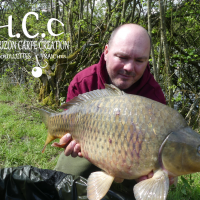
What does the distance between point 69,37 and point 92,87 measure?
2.15 meters

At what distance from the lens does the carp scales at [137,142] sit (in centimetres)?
81

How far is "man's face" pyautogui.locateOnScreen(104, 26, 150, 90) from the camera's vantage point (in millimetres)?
1194

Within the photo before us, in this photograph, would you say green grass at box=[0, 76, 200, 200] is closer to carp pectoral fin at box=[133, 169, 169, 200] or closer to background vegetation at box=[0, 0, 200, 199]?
background vegetation at box=[0, 0, 200, 199]

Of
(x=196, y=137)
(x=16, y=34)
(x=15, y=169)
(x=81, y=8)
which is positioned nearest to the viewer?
(x=196, y=137)

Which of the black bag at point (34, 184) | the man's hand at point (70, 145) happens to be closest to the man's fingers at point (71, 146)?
the man's hand at point (70, 145)

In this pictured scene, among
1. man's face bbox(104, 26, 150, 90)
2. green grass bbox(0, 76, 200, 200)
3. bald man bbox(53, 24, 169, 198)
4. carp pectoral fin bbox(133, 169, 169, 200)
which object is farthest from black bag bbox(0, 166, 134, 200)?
man's face bbox(104, 26, 150, 90)

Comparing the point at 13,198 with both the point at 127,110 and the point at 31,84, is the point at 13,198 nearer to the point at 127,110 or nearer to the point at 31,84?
the point at 127,110

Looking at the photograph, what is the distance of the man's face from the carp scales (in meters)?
0.28

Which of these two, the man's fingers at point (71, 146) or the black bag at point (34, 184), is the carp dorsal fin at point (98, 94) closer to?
the man's fingers at point (71, 146)

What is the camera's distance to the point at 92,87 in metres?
1.55

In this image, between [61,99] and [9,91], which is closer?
[61,99]

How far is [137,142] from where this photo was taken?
2.78ft

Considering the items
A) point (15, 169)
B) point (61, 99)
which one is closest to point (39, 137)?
point (61, 99)

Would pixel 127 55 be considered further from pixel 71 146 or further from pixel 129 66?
pixel 71 146
